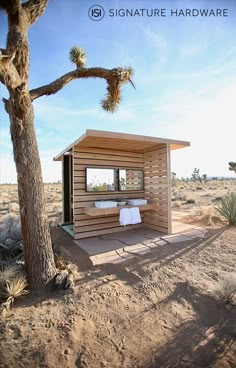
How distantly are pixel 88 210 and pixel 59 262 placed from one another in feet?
6.18

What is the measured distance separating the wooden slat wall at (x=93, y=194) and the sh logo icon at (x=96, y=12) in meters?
3.04

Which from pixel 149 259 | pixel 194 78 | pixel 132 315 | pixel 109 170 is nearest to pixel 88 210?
pixel 109 170

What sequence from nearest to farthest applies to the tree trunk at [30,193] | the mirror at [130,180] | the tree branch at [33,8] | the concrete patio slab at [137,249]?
the tree trunk at [30,193] < the tree branch at [33,8] < the concrete patio slab at [137,249] < the mirror at [130,180]

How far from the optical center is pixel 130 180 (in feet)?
22.0

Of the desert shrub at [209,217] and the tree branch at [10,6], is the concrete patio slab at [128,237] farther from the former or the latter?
the tree branch at [10,6]

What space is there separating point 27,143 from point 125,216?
137 inches

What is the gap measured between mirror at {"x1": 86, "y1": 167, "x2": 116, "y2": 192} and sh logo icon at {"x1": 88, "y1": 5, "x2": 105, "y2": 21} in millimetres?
3592

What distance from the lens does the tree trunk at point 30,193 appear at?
2807 mm

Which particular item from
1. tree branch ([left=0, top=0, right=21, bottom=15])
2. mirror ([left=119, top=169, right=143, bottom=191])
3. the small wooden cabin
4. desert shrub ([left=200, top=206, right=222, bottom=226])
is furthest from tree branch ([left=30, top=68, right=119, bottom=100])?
desert shrub ([left=200, top=206, right=222, bottom=226])

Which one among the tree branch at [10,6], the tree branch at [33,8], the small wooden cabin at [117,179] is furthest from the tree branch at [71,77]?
the small wooden cabin at [117,179]

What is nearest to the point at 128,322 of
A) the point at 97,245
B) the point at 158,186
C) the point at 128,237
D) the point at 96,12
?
the point at 97,245

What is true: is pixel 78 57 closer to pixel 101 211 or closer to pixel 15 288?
pixel 101 211

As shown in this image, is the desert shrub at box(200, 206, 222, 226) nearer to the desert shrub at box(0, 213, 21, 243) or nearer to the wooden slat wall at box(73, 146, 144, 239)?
the wooden slat wall at box(73, 146, 144, 239)

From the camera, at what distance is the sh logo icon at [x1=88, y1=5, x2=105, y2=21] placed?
3.50 metres
